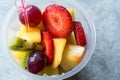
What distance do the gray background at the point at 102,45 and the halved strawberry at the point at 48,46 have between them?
0.31 feet

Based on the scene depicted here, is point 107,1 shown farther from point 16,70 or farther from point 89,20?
point 16,70

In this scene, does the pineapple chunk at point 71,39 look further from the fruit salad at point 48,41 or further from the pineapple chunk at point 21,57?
the pineapple chunk at point 21,57

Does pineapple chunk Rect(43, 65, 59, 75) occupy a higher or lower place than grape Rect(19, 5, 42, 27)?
lower

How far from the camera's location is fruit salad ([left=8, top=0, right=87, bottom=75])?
0.74 metres

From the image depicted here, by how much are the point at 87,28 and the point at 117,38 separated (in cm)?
10

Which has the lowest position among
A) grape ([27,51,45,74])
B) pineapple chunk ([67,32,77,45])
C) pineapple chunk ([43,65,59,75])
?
pineapple chunk ([43,65,59,75])

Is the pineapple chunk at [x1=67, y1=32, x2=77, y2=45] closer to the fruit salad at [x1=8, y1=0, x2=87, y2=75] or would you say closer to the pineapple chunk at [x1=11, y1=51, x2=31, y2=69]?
the fruit salad at [x1=8, y1=0, x2=87, y2=75]

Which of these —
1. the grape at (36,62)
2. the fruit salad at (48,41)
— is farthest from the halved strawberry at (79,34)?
the grape at (36,62)

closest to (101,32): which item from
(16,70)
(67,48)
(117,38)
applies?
(117,38)

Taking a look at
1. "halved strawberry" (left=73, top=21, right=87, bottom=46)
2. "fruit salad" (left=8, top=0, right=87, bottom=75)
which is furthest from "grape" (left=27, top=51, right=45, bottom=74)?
"halved strawberry" (left=73, top=21, right=87, bottom=46)

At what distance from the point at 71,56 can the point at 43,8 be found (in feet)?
0.57

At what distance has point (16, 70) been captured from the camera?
2.63 feet

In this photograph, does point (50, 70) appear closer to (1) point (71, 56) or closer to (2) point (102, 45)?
(1) point (71, 56)

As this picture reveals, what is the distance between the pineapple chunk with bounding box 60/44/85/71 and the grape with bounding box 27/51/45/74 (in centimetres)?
5
